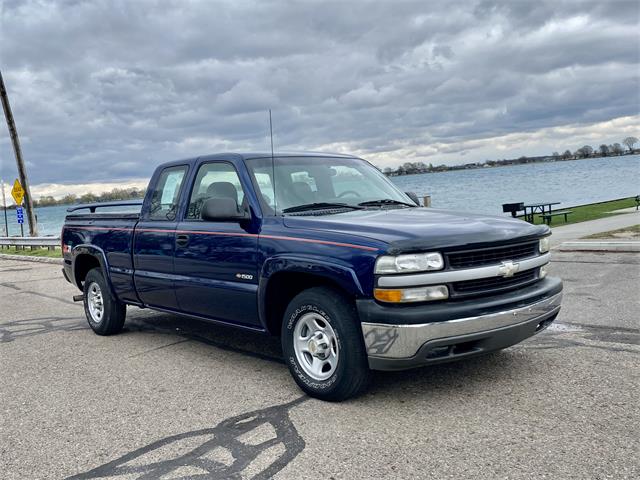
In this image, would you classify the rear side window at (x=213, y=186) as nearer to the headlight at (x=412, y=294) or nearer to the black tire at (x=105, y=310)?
the headlight at (x=412, y=294)

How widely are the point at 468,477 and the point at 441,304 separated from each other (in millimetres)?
1151

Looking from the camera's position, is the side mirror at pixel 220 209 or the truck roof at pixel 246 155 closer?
the side mirror at pixel 220 209

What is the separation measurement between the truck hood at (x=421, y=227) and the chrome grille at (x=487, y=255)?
5 centimetres

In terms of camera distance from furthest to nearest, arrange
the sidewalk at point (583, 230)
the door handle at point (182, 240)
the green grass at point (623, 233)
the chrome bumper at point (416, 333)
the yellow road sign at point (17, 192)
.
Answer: the yellow road sign at point (17, 192), the sidewalk at point (583, 230), the green grass at point (623, 233), the door handle at point (182, 240), the chrome bumper at point (416, 333)

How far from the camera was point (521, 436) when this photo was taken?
11.7ft

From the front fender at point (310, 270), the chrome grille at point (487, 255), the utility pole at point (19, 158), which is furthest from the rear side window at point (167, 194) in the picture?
the utility pole at point (19, 158)

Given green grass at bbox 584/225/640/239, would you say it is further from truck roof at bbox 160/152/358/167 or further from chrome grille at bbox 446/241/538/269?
chrome grille at bbox 446/241/538/269

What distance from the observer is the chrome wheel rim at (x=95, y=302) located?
7.04 metres

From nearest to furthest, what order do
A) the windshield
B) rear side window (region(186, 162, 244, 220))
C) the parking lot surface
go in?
the parking lot surface
the windshield
rear side window (region(186, 162, 244, 220))

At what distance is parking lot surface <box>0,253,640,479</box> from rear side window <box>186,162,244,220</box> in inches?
57.1

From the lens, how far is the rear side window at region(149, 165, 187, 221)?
592 centimetres

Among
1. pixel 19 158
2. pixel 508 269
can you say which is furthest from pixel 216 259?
pixel 19 158

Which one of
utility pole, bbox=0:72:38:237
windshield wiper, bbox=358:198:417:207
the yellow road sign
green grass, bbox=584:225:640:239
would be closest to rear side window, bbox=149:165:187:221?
windshield wiper, bbox=358:198:417:207

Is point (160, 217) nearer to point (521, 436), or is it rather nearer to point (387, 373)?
point (387, 373)
